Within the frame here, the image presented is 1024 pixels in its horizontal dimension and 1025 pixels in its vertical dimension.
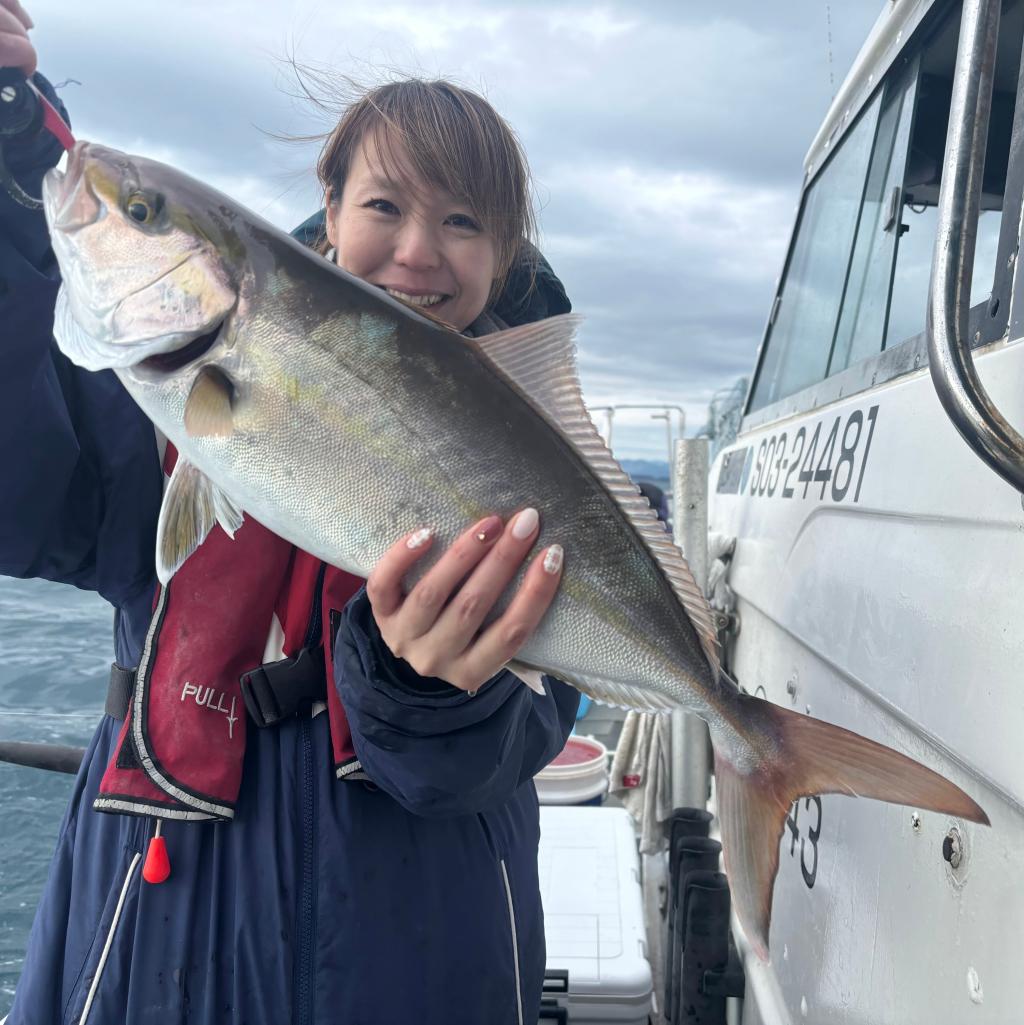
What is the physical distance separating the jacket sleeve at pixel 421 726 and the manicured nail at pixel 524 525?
0.32m

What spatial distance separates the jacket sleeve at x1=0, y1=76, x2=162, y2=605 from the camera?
5.02 feet

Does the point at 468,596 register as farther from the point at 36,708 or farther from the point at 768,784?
the point at 36,708

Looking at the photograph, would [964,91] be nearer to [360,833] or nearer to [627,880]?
[360,833]

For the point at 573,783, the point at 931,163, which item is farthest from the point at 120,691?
the point at 573,783

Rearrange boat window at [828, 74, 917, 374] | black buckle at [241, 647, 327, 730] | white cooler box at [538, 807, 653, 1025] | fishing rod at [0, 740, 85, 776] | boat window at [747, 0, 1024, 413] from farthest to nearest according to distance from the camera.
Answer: fishing rod at [0, 740, 85, 776]
white cooler box at [538, 807, 653, 1025]
boat window at [828, 74, 917, 374]
boat window at [747, 0, 1024, 413]
black buckle at [241, 647, 327, 730]

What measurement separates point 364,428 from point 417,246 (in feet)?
2.09

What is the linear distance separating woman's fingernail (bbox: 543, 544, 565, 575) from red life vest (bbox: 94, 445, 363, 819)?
1.84ft

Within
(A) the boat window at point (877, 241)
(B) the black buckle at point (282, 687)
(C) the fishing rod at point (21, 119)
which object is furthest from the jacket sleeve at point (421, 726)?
(A) the boat window at point (877, 241)

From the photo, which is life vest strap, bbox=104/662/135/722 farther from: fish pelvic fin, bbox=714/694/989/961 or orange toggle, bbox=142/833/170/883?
fish pelvic fin, bbox=714/694/989/961

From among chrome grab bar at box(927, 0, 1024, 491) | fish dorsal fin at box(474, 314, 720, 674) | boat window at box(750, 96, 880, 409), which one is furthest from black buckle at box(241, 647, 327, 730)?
boat window at box(750, 96, 880, 409)

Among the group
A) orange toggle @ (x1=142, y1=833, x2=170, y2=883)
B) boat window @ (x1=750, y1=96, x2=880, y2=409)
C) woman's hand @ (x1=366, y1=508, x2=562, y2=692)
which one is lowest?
orange toggle @ (x1=142, y1=833, x2=170, y2=883)

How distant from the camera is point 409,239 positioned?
1906 mm

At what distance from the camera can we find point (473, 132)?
1.99 meters

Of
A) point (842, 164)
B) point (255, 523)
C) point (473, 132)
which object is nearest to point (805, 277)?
point (842, 164)
